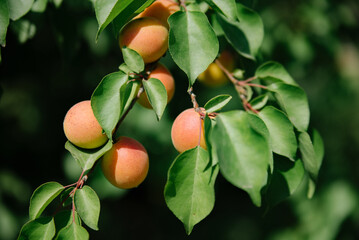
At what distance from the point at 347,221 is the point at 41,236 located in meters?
2.02

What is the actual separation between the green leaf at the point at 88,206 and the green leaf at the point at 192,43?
13.4 inches

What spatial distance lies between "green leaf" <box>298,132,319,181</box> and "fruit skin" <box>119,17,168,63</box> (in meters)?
0.44

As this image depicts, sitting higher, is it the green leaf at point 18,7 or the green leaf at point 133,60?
the green leaf at point 18,7

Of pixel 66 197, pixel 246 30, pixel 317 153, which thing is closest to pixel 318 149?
pixel 317 153

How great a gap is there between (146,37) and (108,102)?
0.20 m

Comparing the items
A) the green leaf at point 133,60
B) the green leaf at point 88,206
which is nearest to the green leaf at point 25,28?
the green leaf at point 133,60

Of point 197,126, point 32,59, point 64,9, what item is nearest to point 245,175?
point 197,126

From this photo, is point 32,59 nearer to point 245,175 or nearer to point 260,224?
point 245,175

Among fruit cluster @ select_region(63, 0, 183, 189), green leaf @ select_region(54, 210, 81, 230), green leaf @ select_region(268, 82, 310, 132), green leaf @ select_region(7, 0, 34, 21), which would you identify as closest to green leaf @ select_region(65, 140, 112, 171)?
fruit cluster @ select_region(63, 0, 183, 189)

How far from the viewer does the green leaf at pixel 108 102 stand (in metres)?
0.86

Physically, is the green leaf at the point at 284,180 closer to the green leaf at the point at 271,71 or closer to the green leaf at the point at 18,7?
the green leaf at the point at 271,71

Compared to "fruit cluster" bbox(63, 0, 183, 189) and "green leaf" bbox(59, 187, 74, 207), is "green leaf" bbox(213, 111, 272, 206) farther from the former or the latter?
"green leaf" bbox(59, 187, 74, 207)

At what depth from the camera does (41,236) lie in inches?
34.0

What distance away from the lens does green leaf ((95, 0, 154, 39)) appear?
854 mm
